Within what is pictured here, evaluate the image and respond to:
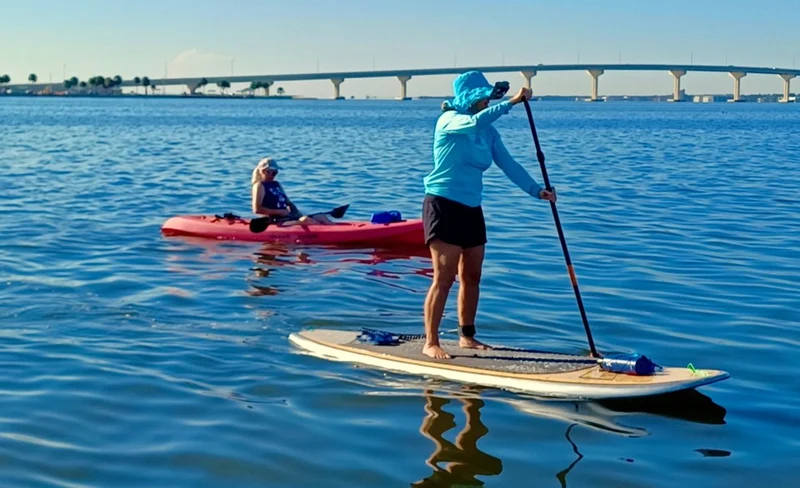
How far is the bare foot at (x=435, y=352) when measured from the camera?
6957mm

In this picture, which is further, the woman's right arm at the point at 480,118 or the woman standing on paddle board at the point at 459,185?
the woman standing on paddle board at the point at 459,185

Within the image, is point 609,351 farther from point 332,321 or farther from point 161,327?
point 161,327

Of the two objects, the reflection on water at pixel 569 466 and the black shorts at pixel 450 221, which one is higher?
the black shorts at pixel 450 221

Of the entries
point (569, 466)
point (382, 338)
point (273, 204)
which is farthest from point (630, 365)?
point (273, 204)

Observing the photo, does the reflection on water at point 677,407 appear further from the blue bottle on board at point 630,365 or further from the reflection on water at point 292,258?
the reflection on water at point 292,258

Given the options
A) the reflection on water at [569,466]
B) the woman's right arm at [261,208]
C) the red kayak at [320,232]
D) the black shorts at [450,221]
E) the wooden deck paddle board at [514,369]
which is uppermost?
the black shorts at [450,221]

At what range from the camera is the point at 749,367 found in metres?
7.25

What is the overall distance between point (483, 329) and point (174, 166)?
20.1m

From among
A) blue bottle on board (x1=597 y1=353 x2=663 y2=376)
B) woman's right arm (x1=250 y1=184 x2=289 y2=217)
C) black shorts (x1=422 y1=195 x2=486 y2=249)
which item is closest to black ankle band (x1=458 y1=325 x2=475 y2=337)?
black shorts (x1=422 y1=195 x2=486 y2=249)

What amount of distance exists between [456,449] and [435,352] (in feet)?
4.51

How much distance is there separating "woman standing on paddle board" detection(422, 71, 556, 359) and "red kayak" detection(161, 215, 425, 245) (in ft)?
19.5

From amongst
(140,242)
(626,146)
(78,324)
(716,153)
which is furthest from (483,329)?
(626,146)

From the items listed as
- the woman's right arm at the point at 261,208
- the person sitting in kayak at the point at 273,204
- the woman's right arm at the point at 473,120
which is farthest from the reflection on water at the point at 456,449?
the woman's right arm at the point at 261,208

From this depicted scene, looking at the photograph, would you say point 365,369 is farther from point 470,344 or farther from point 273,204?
point 273,204
